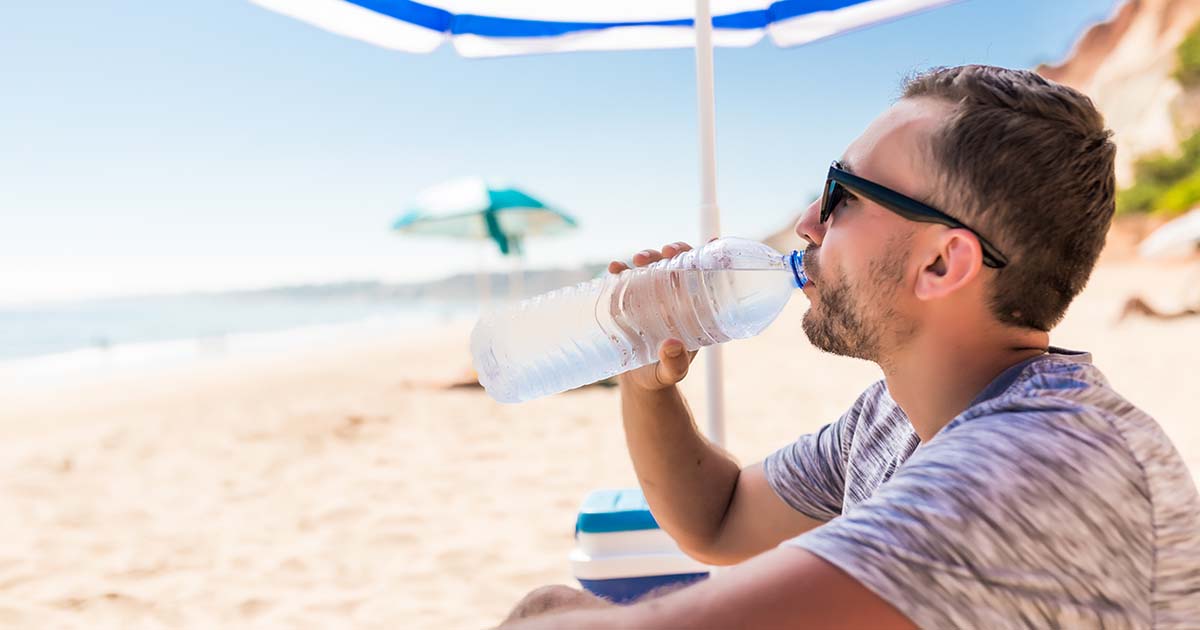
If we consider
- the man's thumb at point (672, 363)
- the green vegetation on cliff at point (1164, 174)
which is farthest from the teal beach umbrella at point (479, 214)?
the green vegetation on cliff at point (1164, 174)

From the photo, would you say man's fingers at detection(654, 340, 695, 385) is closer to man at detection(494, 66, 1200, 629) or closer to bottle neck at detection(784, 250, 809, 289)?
man at detection(494, 66, 1200, 629)

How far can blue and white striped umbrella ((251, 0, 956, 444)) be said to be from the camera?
2119 millimetres

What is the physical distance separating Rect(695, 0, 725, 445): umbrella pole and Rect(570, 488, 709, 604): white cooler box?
0.30 metres

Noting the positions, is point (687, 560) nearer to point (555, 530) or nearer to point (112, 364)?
point (555, 530)

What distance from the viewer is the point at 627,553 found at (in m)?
2.05

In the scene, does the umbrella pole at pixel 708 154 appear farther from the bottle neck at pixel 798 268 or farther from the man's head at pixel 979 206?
the man's head at pixel 979 206

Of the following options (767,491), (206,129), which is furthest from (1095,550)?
(206,129)

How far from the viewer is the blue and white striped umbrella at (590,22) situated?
83.4 inches

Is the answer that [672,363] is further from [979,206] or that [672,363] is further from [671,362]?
[979,206]

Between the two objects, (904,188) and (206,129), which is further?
(206,129)

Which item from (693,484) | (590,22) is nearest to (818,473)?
(693,484)

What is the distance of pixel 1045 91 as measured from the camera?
1.03 metres

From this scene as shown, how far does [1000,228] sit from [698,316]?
2.78ft

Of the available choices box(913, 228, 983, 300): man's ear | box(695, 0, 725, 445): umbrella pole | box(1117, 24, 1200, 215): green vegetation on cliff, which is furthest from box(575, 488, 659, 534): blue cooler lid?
box(1117, 24, 1200, 215): green vegetation on cliff
